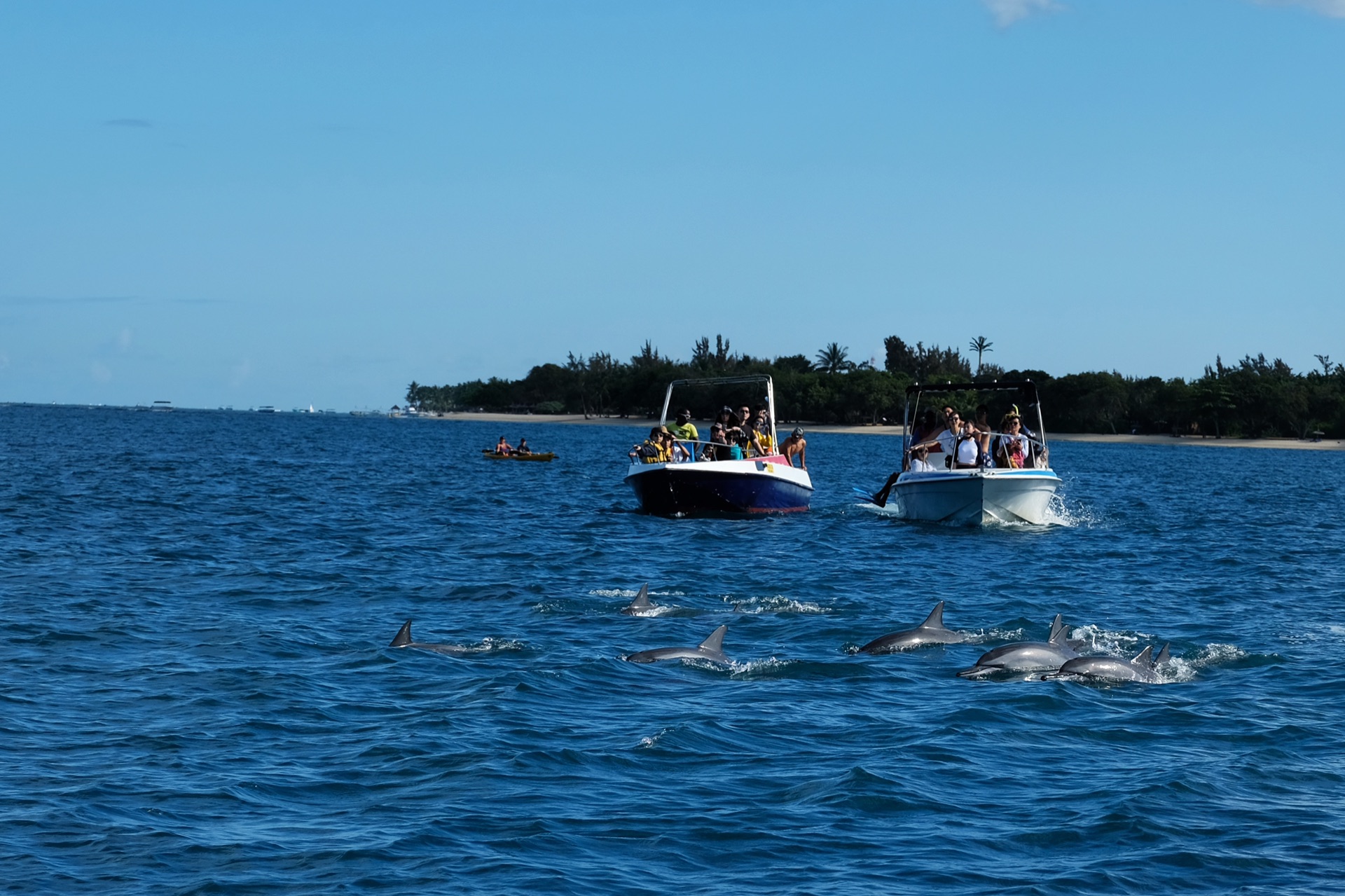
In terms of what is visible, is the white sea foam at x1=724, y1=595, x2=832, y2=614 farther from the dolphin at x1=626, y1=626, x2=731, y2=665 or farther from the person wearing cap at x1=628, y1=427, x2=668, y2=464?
the person wearing cap at x1=628, y1=427, x2=668, y2=464

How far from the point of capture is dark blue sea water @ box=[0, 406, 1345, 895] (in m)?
9.65

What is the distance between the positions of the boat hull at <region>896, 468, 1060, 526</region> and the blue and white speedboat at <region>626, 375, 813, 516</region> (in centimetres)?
333

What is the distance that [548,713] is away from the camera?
13.7 m

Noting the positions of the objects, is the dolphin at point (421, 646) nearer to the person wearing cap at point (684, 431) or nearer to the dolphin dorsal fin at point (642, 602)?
the dolphin dorsal fin at point (642, 602)

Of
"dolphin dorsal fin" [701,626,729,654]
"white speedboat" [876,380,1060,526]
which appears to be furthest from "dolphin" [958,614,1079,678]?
"white speedboat" [876,380,1060,526]

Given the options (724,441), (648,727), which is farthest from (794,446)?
(648,727)

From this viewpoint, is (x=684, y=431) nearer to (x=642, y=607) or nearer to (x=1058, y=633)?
(x=642, y=607)

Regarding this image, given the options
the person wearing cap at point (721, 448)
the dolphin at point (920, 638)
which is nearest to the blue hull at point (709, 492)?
the person wearing cap at point (721, 448)

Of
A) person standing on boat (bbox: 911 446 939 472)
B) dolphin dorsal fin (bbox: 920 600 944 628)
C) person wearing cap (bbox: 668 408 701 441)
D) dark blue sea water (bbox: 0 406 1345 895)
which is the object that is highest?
person wearing cap (bbox: 668 408 701 441)

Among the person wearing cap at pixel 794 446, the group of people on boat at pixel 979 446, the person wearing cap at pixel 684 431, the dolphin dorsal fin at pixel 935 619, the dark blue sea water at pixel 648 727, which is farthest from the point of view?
the person wearing cap at pixel 794 446

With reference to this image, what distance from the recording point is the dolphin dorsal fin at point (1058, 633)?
16.2m

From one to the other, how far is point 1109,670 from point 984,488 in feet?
58.7

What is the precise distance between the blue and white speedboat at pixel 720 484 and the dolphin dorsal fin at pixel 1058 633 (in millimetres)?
18654

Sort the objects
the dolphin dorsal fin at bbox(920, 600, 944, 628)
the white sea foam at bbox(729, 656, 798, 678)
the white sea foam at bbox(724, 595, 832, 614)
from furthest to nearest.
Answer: the white sea foam at bbox(724, 595, 832, 614)
the dolphin dorsal fin at bbox(920, 600, 944, 628)
the white sea foam at bbox(729, 656, 798, 678)
